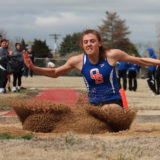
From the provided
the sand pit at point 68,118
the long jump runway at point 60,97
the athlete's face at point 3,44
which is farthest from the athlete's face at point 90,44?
the athlete's face at point 3,44

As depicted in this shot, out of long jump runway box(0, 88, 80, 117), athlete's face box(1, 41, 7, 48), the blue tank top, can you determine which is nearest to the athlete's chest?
the blue tank top

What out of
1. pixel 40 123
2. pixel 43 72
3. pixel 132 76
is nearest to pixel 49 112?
pixel 40 123

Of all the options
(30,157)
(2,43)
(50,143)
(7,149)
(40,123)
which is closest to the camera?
(30,157)

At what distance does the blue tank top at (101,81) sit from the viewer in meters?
6.83

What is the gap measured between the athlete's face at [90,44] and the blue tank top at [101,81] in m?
0.20

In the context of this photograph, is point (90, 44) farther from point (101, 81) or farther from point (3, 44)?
point (3, 44)

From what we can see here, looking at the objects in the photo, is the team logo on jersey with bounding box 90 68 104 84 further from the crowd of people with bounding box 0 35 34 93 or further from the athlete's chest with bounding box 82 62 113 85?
the crowd of people with bounding box 0 35 34 93

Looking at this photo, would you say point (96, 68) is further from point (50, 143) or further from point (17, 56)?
point (17, 56)

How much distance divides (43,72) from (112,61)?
3.92ft

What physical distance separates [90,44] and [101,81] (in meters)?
0.63

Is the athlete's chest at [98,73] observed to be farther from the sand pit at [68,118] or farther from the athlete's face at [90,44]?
the sand pit at [68,118]

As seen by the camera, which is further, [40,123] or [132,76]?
[132,76]

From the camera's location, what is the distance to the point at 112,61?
6945 millimetres

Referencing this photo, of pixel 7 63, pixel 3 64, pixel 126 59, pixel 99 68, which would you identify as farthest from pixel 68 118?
pixel 7 63
